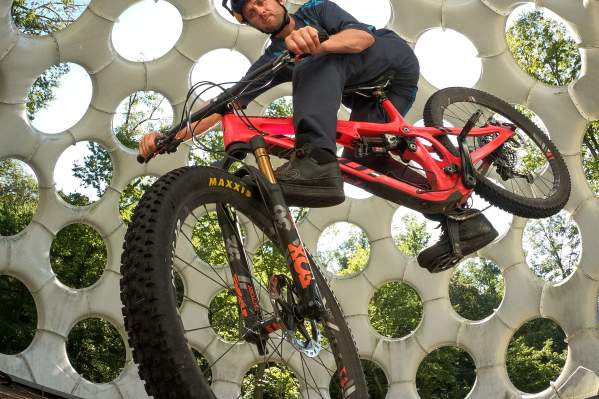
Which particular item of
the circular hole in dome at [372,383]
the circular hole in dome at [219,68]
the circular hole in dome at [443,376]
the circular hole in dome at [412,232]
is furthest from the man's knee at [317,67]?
the circular hole in dome at [443,376]

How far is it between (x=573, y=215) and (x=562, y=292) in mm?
847

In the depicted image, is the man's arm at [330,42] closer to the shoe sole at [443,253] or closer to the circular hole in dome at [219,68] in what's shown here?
the shoe sole at [443,253]

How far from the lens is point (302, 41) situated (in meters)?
3.38

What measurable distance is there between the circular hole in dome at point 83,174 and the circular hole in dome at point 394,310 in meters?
6.07

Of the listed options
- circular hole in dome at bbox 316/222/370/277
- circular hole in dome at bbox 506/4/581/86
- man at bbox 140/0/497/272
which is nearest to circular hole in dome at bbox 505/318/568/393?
circular hole in dome at bbox 316/222/370/277

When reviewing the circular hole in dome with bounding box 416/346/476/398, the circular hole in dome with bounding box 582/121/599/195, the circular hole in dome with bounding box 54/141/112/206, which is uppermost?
the circular hole in dome with bounding box 582/121/599/195

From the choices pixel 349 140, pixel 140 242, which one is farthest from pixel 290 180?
pixel 140 242

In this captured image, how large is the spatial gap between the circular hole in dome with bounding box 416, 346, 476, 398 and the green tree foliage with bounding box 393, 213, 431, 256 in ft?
10.1

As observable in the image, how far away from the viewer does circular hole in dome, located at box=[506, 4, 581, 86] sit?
19734mm

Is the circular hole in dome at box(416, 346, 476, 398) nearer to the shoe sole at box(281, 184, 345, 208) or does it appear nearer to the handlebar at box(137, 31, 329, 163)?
the shoe sole at box(281, 184, 345, 208)

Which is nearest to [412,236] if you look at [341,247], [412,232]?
[412,232]

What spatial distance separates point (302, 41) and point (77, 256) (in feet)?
49.3

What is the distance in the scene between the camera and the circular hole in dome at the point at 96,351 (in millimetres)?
17203

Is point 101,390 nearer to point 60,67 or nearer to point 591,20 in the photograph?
point 591,20
